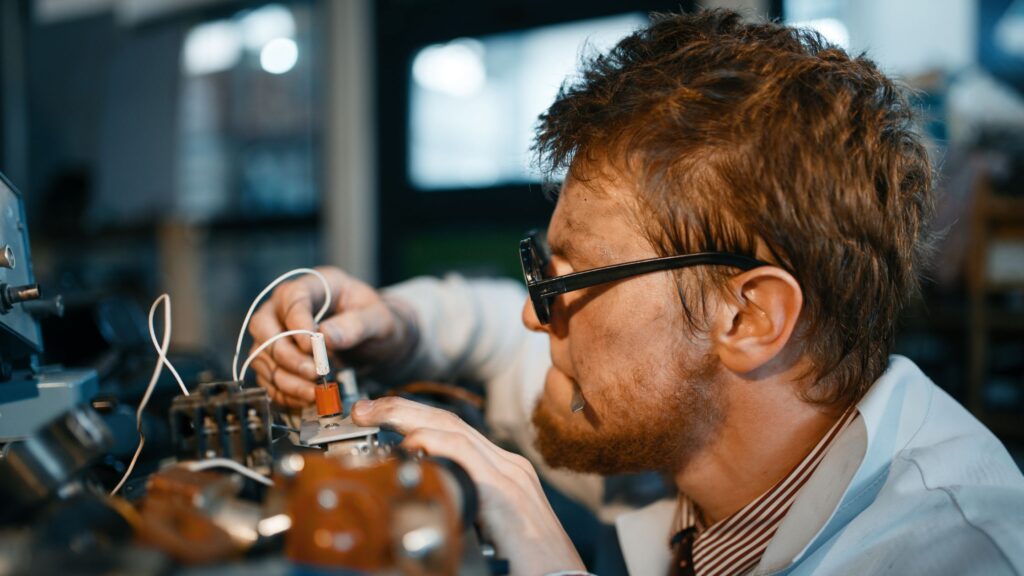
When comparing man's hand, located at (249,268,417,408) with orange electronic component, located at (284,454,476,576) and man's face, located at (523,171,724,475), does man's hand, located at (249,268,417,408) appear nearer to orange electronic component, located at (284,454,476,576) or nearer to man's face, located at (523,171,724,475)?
man's face, located at (523,171,724,475)

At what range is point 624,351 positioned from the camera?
2.83ft

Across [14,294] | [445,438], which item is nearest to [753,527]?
[445,438]

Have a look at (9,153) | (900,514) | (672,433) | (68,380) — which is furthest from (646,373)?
(9,153)

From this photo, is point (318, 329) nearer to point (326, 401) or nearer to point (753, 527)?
point (326, 401)

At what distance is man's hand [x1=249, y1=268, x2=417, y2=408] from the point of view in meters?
0.90

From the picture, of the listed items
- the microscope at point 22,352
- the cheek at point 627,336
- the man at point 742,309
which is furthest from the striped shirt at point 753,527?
the microscope at point 22,352

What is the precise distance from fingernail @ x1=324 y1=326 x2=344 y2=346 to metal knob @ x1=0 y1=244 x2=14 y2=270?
384 mm

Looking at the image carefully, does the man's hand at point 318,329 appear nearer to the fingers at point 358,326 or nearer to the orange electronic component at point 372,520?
the fingers at point 358,326

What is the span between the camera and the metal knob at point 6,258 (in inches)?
27.2

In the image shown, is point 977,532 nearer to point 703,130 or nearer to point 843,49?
point 703,130

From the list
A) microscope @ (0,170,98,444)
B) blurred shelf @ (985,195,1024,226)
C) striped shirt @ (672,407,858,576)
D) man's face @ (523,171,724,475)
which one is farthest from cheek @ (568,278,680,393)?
blurred shelf @ (985,195,1024,226)

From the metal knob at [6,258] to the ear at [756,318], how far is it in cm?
82

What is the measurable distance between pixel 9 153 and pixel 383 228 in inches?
94.2

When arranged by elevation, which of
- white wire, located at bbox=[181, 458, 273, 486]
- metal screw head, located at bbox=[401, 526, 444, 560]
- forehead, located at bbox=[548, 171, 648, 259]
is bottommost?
white wire, located at bbox=[181, 458, 273, 486]
